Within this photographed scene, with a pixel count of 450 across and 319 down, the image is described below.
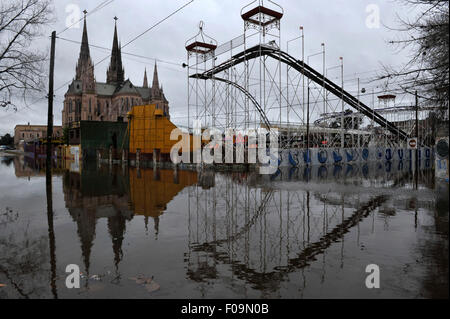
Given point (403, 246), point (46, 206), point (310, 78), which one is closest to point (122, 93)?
point (310, 78)

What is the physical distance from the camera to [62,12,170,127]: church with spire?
→ 106m

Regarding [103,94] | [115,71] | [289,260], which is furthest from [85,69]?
[289,260]

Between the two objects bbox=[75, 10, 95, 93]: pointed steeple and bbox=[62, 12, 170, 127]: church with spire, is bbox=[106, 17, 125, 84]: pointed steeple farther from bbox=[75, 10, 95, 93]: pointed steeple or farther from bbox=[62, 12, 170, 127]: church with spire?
bbox=[75, 10, 95, 93]: pointed steeple

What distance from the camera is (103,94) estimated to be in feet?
371

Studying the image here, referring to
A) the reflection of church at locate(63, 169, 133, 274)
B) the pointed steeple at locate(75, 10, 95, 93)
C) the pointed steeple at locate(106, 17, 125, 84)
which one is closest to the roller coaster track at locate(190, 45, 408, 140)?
the reflection of church at locate(63, 169, 133, 274)

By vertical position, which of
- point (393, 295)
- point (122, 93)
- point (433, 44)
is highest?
point (122, 93)

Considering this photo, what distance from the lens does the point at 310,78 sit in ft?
90.7

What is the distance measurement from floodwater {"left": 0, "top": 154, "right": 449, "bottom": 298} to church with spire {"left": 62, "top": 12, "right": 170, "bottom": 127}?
306ft

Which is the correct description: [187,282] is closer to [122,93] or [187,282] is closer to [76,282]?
[76,282]

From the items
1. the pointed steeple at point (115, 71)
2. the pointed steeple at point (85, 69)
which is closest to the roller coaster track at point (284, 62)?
the pointed steeple at point (85, 69)

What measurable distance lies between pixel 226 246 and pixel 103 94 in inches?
4643

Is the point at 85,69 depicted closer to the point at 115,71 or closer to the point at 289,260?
the point at 115,71

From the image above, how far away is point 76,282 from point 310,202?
7742 millimetres

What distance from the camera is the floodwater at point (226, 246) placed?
4.14 meters
